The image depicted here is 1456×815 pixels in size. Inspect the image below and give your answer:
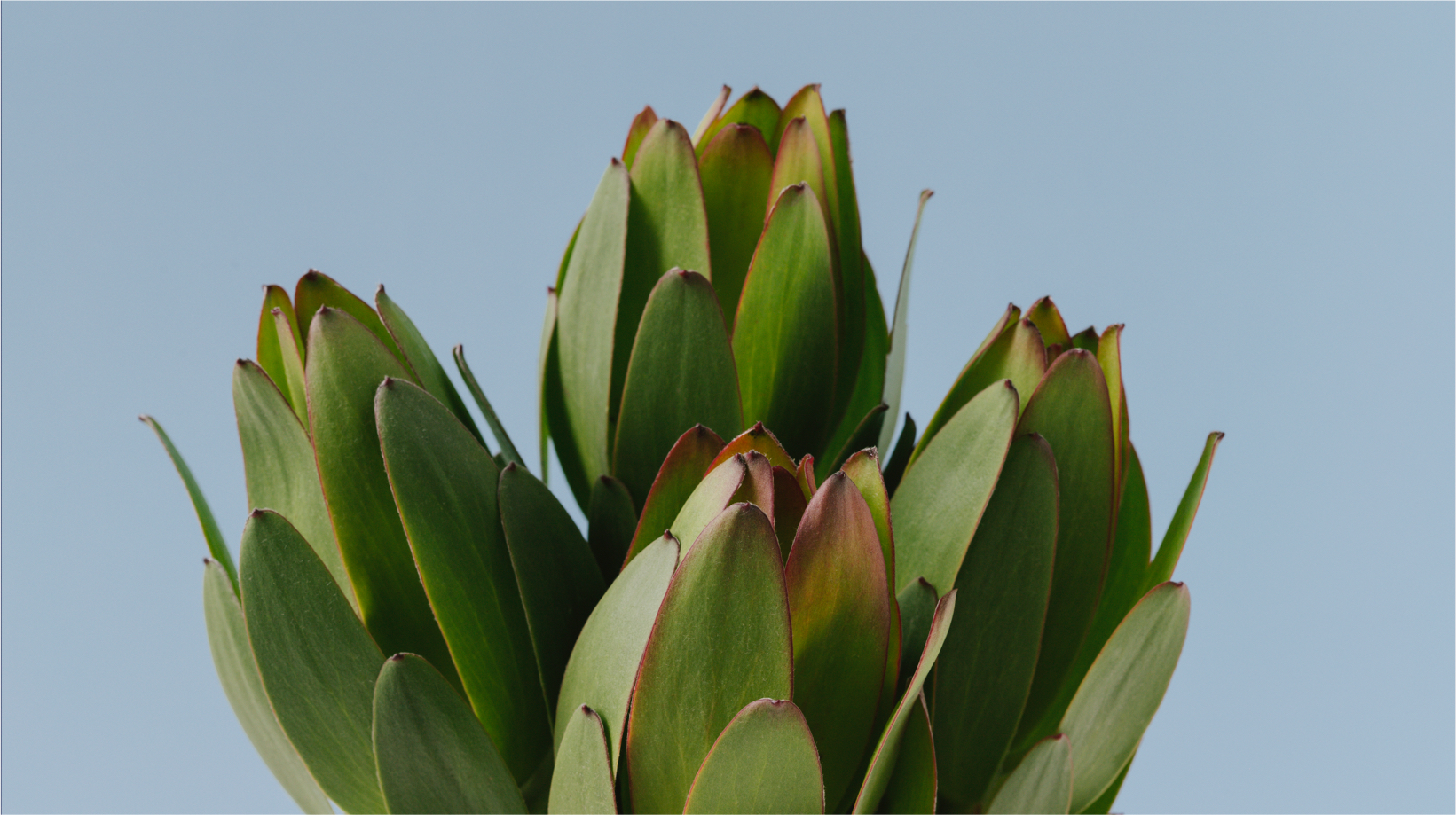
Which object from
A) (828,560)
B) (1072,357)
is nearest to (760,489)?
(828,560)

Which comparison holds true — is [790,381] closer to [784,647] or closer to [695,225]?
[695,225]

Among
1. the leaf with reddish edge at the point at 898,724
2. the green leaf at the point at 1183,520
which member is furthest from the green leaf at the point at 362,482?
the green leaf at the point at 1183,520

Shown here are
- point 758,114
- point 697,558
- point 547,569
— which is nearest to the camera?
point 697,558

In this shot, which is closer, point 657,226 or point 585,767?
point 585,767

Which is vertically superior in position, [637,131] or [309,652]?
[637,131]

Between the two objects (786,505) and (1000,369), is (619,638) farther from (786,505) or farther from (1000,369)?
(1000,369)

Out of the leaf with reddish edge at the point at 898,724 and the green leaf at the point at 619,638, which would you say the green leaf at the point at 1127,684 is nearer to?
the leaf with reddish edge at the point at 898,724

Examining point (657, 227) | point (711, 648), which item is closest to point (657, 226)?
point (657, 227)

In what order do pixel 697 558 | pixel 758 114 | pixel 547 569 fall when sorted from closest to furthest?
pixel 697 558 < pixel 547 569 < pixel 758 114
